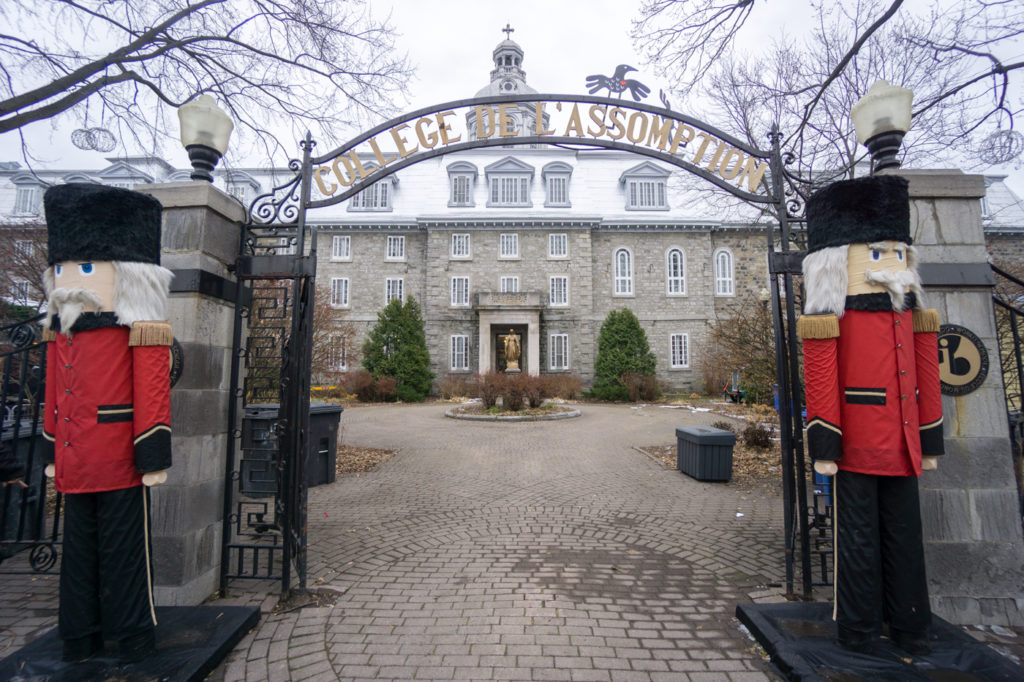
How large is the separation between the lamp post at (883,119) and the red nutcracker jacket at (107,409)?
4.61m

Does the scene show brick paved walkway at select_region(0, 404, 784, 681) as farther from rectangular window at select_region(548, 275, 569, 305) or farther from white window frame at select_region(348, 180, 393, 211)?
white window frame at select_region(348, 180, 393, 211)

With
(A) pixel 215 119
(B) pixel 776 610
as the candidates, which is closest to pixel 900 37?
(B) pixel 776 610

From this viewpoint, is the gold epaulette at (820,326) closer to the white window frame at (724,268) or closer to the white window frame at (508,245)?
the white window frame at (508,245)

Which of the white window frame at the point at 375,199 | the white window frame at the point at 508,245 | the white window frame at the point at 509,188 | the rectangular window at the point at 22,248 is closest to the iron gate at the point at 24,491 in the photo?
the rectangular window at the point at 22,248

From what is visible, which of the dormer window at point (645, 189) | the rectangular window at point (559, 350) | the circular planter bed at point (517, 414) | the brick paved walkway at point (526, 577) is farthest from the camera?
the dormer window at point (645, 189)

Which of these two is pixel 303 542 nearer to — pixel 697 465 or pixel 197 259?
pixel 197 259

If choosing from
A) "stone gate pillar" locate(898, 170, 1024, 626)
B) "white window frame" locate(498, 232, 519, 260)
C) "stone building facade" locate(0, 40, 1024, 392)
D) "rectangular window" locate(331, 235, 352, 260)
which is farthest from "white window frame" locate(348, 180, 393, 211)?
"stone gate pillar" locate(898, 170, 1024, 626)

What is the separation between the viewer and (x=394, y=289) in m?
26.0

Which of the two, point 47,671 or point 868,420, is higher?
point 868,420

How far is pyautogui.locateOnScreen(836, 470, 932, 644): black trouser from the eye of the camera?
2.52 metres

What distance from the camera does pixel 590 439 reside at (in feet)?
37.4

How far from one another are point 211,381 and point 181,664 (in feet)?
5.98

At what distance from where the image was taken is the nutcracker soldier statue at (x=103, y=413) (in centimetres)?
245

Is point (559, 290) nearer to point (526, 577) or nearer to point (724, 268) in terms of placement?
point (724, 268)
